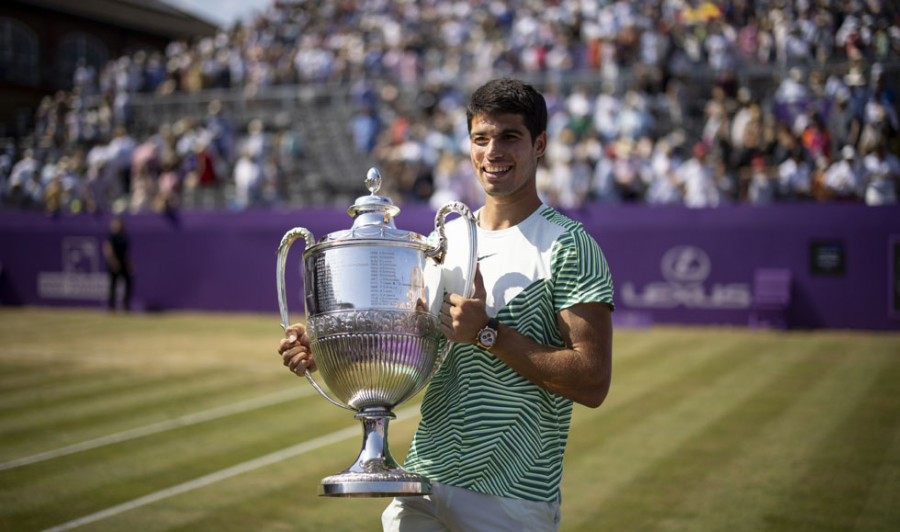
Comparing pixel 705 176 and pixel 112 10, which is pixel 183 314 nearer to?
pixel 705 176

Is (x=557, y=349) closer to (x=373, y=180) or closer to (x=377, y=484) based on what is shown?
(x=377, y=484)

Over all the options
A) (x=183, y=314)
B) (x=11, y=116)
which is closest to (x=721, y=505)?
(x=183, y=314)

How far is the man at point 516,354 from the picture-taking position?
9.11 ft

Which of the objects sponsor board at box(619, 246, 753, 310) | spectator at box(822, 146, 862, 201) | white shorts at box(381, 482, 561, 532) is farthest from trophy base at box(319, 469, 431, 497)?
spectator at box(822, 146, 862, 201)

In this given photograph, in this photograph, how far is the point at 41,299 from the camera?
795 inches

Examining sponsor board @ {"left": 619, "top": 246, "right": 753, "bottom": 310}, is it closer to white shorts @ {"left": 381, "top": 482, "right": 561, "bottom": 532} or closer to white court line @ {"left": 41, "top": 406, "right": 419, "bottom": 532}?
white court line @ {"left": 41, "top": 406, "right": 419, "bottom": 532}

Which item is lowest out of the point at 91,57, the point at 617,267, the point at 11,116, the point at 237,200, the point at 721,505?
the point at 721,505

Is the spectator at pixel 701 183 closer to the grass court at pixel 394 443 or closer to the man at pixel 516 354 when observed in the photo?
the grass court at pixel 394 443

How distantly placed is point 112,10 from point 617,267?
1367 inches

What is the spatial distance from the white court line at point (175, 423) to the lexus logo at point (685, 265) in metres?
7.19

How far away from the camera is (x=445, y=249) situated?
290 cm

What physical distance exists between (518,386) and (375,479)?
0.51m

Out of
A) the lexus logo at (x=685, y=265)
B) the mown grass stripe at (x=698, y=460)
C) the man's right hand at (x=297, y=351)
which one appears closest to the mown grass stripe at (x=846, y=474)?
the mown grass stripe at (x=698, y=460)

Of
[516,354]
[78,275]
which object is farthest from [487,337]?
[78,275]
